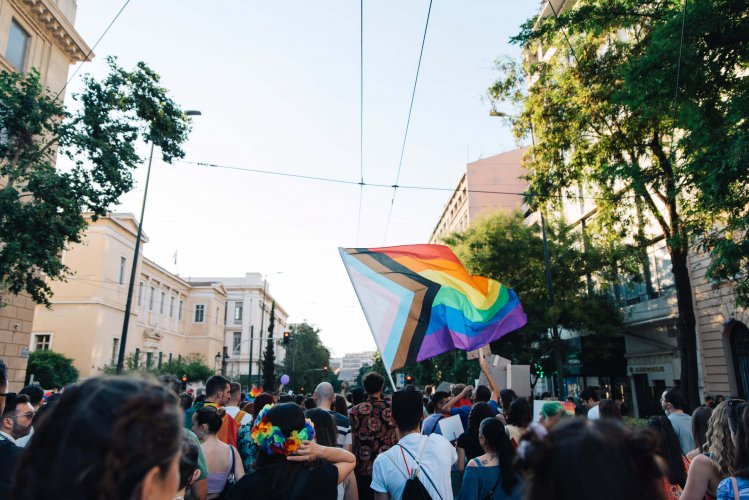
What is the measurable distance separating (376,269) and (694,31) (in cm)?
791

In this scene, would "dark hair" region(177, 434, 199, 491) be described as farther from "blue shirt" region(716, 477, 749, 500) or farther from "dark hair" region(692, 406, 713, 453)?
"dark hair" region(692, 406, 713, 453)

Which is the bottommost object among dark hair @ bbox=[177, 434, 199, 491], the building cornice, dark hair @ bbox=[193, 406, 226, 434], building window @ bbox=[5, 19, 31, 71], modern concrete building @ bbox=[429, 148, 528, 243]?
dark hair @ bbox=[177, 434, 199, 491]

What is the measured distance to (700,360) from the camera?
64.0ft

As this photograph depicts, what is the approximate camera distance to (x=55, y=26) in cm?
2105

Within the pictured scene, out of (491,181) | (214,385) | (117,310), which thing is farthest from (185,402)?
(491,181)

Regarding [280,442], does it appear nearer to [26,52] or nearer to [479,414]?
[479,414]

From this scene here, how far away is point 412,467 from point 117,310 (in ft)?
136

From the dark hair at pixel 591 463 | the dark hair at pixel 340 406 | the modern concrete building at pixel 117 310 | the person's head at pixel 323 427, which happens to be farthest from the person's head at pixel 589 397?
the modern concrete building at pixel 117 310

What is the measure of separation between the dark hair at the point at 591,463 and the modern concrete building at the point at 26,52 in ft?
67.6

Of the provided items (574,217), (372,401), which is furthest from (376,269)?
(574,217)

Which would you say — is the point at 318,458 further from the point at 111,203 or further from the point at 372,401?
the point at 111,203

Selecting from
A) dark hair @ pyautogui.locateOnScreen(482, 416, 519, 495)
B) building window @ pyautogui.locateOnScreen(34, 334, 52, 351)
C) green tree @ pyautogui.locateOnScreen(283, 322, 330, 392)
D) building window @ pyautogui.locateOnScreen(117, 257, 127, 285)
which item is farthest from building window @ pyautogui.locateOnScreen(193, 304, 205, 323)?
dark hair @ pyautogui.locateOnScreen(482, 416, 519, 495)

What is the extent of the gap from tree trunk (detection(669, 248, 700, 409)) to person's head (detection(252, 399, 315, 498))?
50.8 feet

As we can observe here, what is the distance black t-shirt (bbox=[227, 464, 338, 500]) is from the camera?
3.09m
